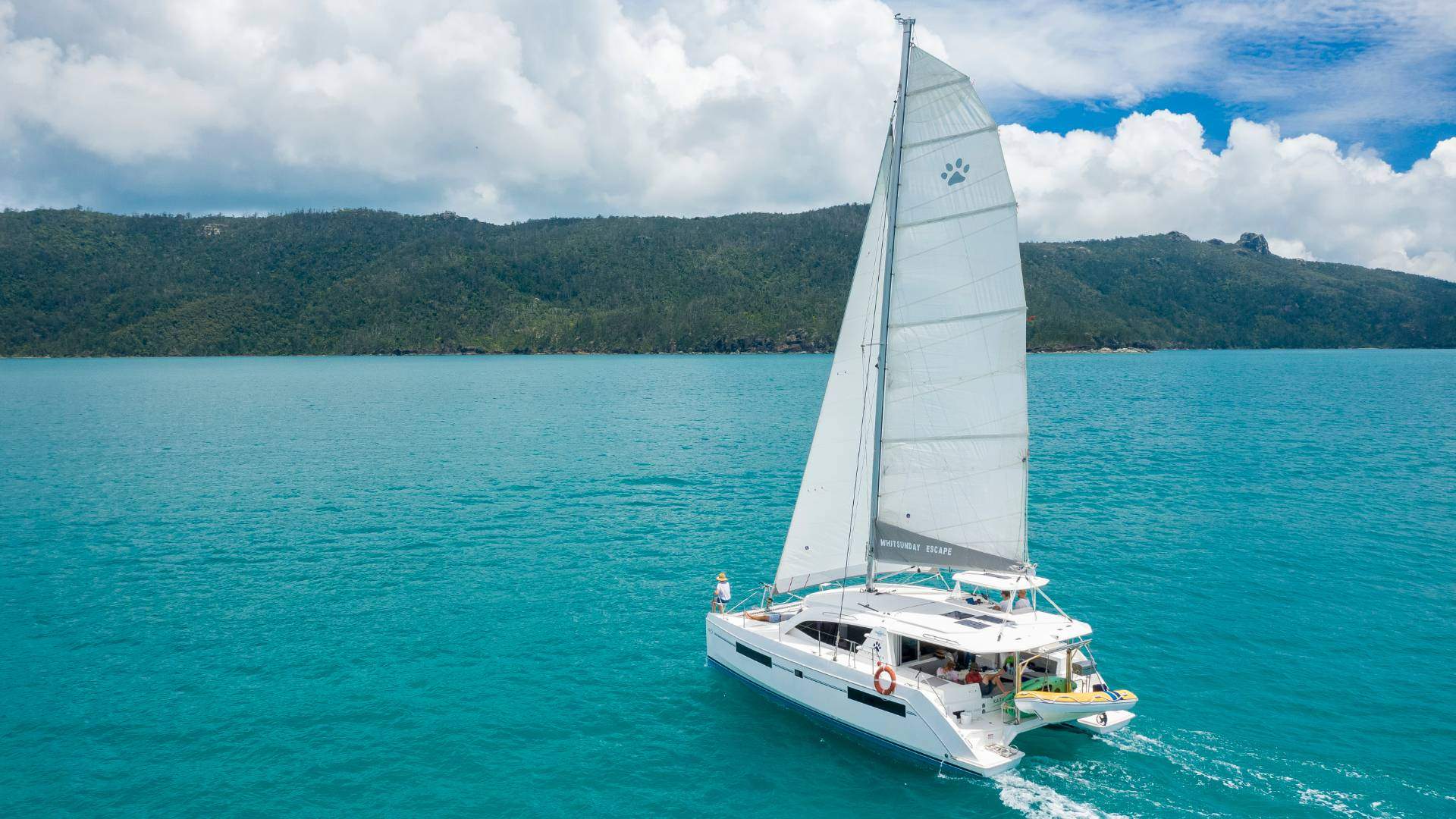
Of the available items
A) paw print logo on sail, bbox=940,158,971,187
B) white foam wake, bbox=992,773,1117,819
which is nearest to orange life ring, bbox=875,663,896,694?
white foam wake, bbox=992,773,1117,819

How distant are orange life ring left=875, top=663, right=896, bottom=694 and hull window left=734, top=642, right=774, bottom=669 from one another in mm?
3924

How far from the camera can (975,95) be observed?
66.8 ft

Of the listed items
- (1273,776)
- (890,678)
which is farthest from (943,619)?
(1273,776)

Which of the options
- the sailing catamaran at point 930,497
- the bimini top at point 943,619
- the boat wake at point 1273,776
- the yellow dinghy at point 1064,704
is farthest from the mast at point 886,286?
the boat wake at point 1273,776

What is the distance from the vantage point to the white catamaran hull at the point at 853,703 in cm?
1975

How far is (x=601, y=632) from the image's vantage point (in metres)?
29.8

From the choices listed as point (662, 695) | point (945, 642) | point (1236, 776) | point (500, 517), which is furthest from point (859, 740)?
point (500, 517)

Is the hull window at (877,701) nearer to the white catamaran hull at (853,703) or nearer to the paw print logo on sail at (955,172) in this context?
the white catamaran hull at (853,703)

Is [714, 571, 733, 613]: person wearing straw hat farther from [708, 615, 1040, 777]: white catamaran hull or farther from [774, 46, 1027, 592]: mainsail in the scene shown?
[774, 46, 1027, 592]: mainsail

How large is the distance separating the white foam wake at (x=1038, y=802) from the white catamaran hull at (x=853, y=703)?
15.5 inches

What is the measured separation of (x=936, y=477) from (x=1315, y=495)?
39.6m

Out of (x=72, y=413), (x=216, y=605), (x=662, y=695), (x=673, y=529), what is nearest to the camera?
(x=662, y=695)

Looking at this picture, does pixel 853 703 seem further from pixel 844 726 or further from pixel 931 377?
pixel 931 377

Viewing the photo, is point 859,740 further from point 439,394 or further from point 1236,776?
point 439,394
